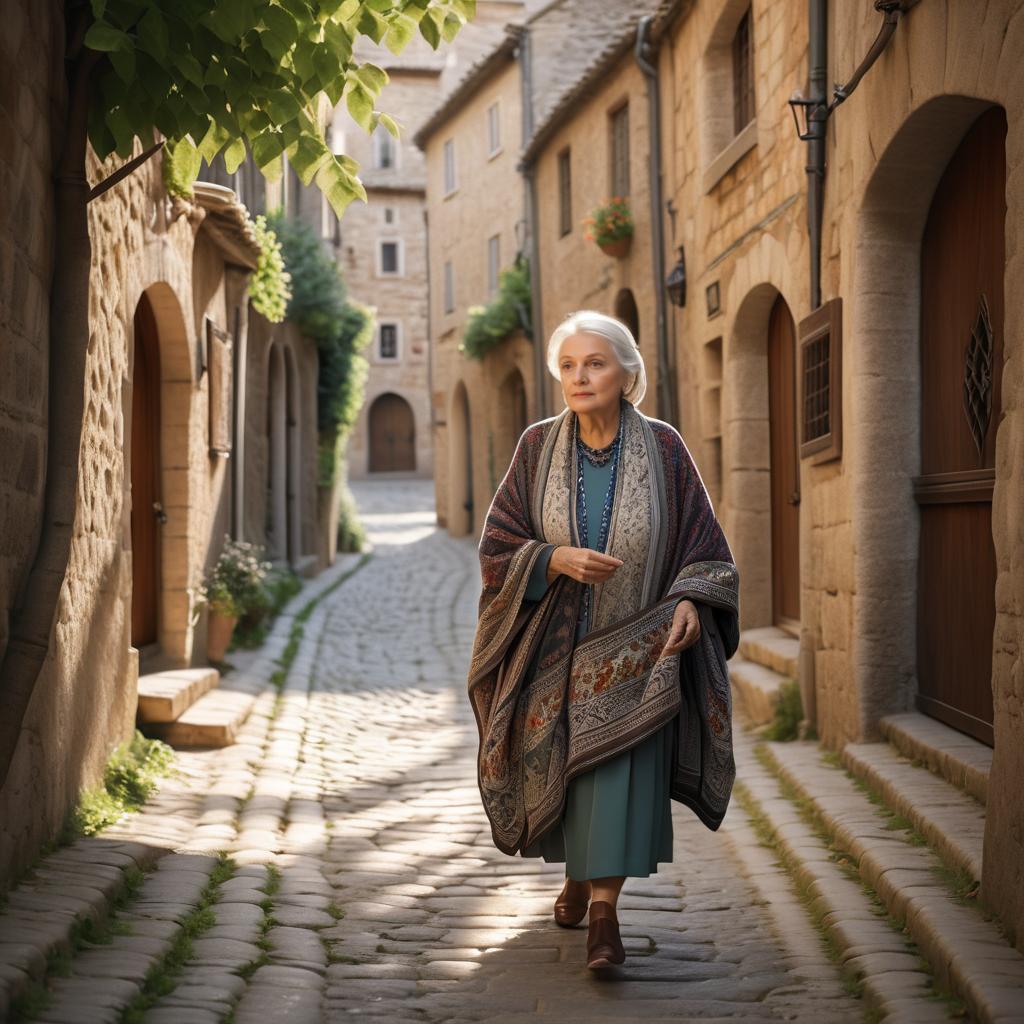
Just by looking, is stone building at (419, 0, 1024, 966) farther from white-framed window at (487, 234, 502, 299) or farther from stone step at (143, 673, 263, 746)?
white-framed window at (487, 234, 502, 299)

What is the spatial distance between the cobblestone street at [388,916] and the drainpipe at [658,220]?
5370 mm

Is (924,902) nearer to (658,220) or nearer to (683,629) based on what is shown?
(683,629)

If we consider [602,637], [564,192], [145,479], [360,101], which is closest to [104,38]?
[360,101]

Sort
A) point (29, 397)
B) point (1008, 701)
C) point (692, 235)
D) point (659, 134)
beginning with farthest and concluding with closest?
point (659, 134), point (692, 235), point (29, 397), point (1008, 701)

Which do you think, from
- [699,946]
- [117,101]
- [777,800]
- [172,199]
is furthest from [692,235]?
[699,946]

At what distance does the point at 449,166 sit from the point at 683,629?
74.7 ft

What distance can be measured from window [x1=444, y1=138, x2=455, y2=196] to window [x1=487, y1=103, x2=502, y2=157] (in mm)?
2276

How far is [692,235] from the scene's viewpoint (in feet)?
38.5

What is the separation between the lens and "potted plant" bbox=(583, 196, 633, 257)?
47.4ft

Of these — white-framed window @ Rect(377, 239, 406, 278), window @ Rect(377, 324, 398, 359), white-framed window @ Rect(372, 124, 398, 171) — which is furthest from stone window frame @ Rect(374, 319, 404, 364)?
white-framed window @ Rect(372, 124, 398, 171)

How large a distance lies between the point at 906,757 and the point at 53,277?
12.7 feet

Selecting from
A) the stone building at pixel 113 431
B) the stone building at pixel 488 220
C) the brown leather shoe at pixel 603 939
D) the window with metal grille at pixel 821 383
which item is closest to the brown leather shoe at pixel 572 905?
the brown leather shoe at pixel 603 939

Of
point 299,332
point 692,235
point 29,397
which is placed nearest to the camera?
point 29,397

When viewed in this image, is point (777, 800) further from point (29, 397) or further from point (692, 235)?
point (692, 235)
